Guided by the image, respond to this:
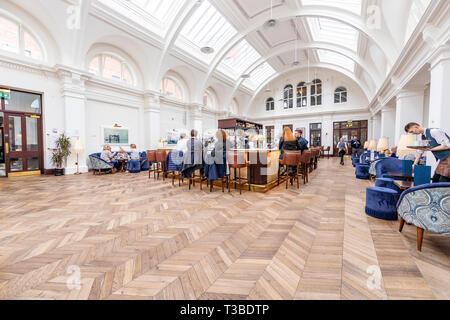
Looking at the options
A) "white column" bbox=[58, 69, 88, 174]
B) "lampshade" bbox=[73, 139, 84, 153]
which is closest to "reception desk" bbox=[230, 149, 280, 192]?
"lampshade" bbox=[73, 139, 84, 153]

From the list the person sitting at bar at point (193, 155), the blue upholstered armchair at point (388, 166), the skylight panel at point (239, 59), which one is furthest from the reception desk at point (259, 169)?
the skylight panel at point (239, 59)

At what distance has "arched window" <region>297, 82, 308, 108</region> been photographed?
53.4ft

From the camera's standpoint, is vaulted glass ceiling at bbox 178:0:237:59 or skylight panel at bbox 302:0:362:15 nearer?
skylight panel at bbox 302:0:362:15

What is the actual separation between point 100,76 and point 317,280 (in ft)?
31.4

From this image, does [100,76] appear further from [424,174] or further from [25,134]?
[424,174]

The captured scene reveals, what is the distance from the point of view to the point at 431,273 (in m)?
1.42

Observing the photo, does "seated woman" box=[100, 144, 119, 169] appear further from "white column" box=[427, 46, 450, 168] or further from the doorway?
"white column" box=[427, 46, 450, 168]

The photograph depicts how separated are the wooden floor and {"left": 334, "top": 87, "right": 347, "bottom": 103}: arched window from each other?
15.1 m

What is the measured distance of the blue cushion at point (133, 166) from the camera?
7.23 meters

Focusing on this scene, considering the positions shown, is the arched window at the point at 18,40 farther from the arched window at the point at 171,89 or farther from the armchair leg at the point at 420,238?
the armchair leg at the point at 420,238

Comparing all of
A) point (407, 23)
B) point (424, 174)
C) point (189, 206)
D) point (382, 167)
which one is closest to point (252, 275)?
point (189, 206)

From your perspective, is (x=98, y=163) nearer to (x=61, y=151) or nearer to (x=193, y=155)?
(x=61, y=151)

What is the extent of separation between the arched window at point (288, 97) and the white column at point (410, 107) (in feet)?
36.7

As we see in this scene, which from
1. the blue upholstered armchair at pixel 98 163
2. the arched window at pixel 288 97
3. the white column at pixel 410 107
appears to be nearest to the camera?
the white column at pixel 410 107
